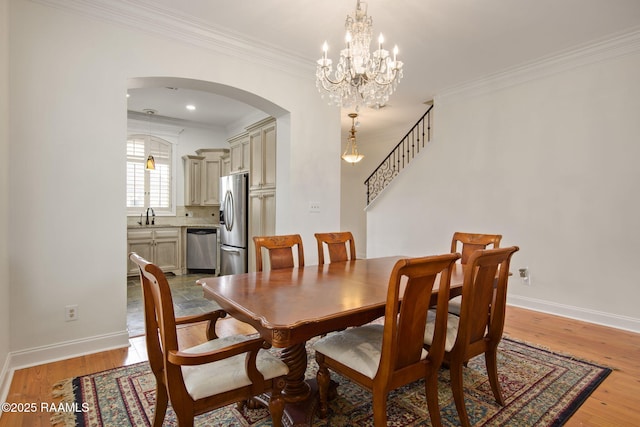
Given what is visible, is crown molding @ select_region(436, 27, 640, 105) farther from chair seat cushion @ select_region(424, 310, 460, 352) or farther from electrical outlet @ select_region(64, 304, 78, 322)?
electrical outlet @ select_region(64, 304, 78, 322)

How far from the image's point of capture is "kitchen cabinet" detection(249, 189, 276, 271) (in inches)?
170

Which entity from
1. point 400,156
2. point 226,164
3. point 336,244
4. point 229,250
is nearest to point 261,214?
point 229,250

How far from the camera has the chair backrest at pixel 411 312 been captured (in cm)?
138

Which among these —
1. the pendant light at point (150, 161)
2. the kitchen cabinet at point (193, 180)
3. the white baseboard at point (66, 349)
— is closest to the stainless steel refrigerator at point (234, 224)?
the kitchen cabinet at point (193, 180)

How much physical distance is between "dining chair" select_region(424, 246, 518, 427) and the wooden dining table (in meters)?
0.18

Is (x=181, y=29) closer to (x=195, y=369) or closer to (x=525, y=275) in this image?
(x=195, y=369)

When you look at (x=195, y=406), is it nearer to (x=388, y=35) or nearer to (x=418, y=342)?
(x=418, y=342)

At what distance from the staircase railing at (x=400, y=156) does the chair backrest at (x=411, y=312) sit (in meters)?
4.65

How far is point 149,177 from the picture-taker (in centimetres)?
613

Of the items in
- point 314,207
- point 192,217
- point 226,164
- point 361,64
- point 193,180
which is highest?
point 361,64

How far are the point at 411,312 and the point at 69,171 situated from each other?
2719 mm

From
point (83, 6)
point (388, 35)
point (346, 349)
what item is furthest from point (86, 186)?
point (388, 35)

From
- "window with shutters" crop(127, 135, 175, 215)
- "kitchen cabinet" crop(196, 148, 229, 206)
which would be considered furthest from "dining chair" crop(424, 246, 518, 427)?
"window with shutters" crop(127, 135, 175, 215)

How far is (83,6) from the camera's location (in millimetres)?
2639
